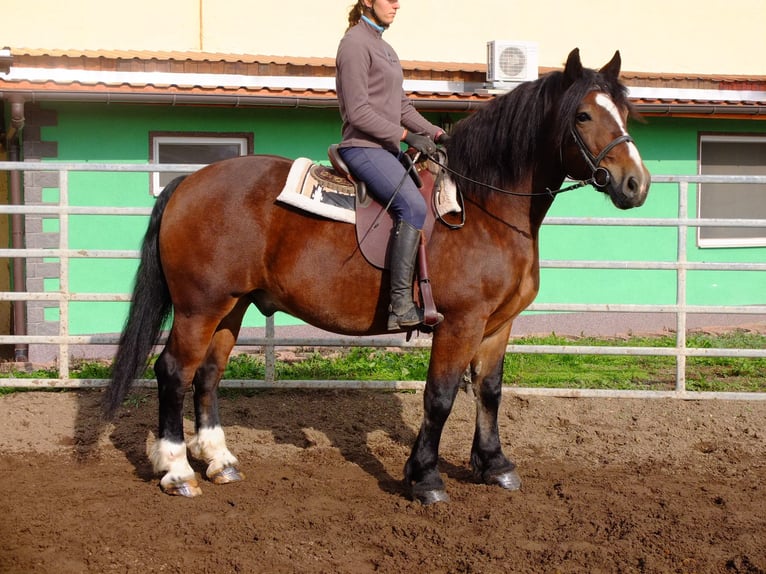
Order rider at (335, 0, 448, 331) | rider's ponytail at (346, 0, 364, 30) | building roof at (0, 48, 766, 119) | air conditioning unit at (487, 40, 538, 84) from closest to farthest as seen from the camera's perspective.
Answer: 1. rider at (335, 0, 448, 331)
2. rider's ponytail at (346, 0, 364, 30)
3. building roof at (0, 48, 766, 119)
4. air conditioning unit at (487, 40, 538, 84)

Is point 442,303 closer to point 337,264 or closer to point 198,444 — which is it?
point 337,264

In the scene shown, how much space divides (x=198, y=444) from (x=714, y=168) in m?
9.28

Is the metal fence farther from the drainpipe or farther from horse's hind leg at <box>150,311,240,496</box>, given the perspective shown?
the drainpipe

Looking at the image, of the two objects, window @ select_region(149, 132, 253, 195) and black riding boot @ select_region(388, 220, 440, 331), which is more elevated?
window @ select_region(149, 132, 253, 195)

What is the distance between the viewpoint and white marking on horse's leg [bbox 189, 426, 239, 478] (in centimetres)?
520

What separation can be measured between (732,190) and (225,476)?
31.1 feet

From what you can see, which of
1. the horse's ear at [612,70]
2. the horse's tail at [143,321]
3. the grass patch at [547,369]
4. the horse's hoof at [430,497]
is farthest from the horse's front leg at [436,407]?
the grass patch at [547,369]

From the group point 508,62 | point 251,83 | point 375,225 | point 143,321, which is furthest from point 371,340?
point 508,62

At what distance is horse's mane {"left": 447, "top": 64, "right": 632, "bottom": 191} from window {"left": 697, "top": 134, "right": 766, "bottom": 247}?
783cm

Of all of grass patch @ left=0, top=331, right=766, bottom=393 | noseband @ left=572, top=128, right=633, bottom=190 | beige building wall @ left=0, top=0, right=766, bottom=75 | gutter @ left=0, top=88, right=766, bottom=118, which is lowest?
grass patch @ left=0, top=331, right=766, bottom=393

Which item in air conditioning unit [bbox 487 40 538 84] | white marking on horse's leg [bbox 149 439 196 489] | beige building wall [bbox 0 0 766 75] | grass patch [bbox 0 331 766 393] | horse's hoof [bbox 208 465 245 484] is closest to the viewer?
white marking on horse's leg [bbox 149 439 196 489]

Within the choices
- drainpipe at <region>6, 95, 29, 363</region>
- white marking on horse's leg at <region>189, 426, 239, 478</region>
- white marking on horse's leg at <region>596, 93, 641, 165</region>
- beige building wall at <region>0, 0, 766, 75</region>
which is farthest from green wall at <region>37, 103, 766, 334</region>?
white marking on horse's leg at <region>596, 93, 641, 165</region>

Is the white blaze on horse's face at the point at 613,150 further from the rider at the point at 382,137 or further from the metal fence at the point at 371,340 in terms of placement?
the metal fence at the point at 371,340

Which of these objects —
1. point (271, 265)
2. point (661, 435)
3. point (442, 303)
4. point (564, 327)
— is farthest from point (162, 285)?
point (564, 327)
